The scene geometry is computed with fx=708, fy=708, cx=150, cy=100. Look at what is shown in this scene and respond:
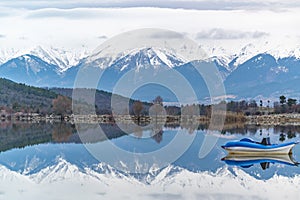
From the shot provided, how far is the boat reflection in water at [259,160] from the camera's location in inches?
1513

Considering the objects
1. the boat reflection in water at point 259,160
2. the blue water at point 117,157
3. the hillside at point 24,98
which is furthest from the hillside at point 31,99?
the boat reflection in water at point 259,160

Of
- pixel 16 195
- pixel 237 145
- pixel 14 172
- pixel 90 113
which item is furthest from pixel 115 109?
pixel 16 195

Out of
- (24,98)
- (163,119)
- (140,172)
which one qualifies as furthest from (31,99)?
(140,172)

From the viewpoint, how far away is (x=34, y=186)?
2920 cm

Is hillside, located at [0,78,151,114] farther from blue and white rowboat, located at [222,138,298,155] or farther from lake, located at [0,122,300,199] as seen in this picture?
blue and white rowboat, located at [222,138,298,155]

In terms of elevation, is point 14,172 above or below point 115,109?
below

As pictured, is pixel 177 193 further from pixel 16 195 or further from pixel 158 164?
pixel 158 164

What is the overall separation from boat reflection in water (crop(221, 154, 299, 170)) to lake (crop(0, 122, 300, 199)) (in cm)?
5

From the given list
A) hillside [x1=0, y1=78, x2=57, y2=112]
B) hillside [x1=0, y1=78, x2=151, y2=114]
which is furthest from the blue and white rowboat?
hillside [x1=0, y1=78, x2=57, y2=112]

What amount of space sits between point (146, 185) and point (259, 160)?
42.8 ft

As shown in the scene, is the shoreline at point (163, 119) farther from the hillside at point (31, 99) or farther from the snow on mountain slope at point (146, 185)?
the snow on mountain slope at point (146, 185)

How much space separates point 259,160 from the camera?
40.8 metres

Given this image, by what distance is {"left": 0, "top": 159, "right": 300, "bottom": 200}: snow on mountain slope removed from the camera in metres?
26.8

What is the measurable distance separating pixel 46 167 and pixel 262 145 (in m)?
14.5
